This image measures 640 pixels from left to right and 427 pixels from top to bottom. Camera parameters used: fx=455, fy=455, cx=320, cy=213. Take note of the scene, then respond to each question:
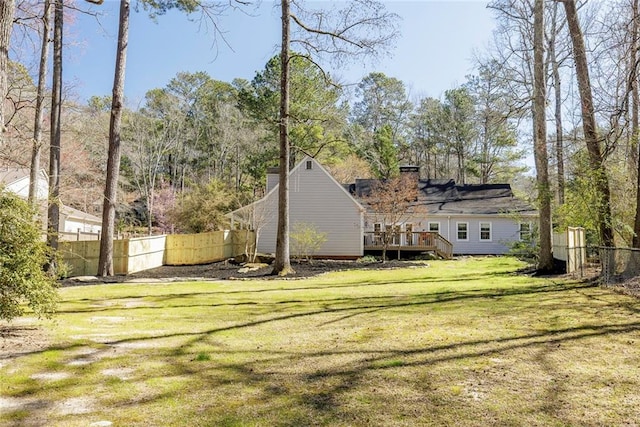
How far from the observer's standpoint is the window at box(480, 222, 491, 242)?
27.7m

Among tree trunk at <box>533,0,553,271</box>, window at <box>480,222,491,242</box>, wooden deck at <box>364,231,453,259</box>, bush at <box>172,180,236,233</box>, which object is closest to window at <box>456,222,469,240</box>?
window at <box>480,222,491,242</box>

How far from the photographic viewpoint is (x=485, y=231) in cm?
2775

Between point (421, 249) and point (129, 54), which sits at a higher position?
point (129, 54)

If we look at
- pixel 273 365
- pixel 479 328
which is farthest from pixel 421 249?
pixel 273 365

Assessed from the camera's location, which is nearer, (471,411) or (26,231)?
(471,411)

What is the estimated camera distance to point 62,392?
138 inches

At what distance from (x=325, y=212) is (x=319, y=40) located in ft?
33.3

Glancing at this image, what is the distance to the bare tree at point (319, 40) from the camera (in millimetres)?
14383

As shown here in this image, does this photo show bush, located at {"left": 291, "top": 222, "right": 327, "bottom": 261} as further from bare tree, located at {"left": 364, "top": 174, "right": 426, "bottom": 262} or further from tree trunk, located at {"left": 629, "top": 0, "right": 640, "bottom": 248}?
tree trunk, located at {"left": 629, "top": 0, "right": 640, "bottom": 248}

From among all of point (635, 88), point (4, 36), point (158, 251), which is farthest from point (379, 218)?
point (4, 36)

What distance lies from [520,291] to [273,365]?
721 centimetres

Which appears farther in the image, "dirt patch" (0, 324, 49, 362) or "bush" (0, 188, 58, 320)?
"bush" (0, 188, 58, 320)

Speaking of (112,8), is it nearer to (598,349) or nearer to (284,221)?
(284,221)

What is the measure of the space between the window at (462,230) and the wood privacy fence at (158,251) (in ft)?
42.4
